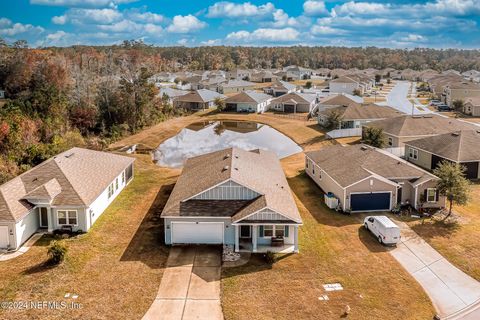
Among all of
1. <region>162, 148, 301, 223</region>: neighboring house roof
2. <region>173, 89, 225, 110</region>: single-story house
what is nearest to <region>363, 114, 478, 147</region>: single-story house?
<region>162, 148, 301, 223</region>: neighboring house roof

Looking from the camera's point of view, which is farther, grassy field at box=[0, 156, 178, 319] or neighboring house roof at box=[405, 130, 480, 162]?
neighboring house roof at box=[405, 130, 480, 162]

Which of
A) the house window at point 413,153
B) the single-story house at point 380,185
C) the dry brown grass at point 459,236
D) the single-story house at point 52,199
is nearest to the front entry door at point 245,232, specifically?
the single-story house at point 380,185

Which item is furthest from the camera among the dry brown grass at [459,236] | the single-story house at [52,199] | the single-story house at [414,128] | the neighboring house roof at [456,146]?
the single-story house at [414,128]

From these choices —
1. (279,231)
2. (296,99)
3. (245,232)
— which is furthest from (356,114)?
(245,232)

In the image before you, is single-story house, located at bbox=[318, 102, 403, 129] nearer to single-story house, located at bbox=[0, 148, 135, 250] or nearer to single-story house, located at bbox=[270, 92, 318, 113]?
single-story house, located at bbox=[270, 92, 318, 113]

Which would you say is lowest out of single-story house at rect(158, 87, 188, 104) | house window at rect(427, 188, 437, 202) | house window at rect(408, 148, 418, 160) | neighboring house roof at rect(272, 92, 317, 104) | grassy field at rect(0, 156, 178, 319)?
grassy field at rect(0, 156, 178, 319)

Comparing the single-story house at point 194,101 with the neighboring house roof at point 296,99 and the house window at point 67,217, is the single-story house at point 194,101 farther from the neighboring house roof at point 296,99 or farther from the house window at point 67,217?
the house window at point 67,217
